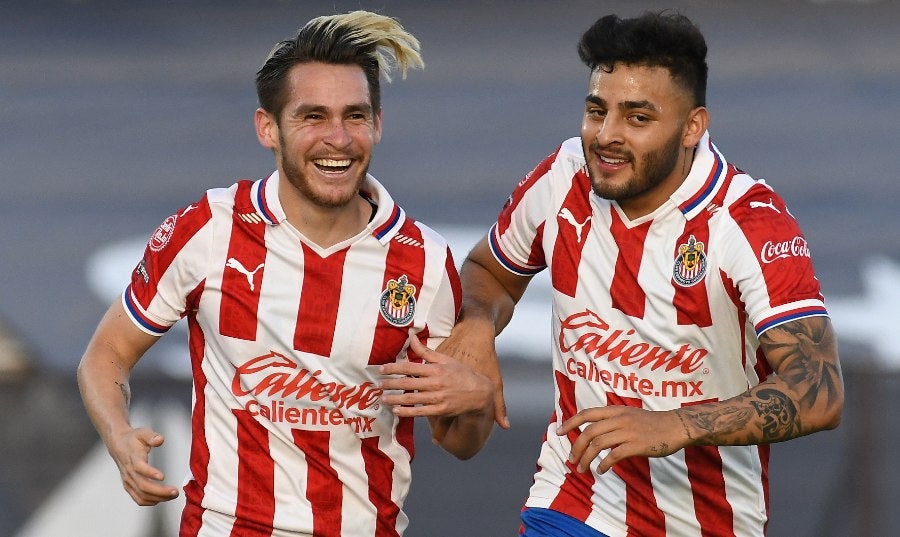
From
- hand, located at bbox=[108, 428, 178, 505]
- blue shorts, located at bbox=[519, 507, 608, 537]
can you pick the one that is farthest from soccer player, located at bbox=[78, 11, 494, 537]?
blue shorts, located at bbox=[519, 507, 608, 537]

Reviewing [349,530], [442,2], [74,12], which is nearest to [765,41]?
[442,2]

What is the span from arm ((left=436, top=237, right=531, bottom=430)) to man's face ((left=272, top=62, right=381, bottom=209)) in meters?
0.49

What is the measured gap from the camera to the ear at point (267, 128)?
369 centimetres

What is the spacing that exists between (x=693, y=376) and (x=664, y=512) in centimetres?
38

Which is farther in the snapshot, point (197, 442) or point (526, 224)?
point (526, 224)

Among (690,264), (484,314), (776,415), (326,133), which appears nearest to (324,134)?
(326,133)

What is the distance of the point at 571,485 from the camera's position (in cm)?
381

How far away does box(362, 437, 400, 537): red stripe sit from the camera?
366cm

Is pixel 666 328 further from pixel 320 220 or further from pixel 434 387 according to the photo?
pixel 320 220

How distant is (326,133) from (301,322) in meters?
0.50

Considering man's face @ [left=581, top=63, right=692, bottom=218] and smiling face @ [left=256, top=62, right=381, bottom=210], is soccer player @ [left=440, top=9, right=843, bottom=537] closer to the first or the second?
man's face @ [left=581, top=63, right=692, bottom=218]

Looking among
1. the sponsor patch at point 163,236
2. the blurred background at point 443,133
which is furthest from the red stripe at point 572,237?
the blurred background at point 443,133

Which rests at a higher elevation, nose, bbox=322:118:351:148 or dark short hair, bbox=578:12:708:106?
dark short hair, bbox=578:12:708:106

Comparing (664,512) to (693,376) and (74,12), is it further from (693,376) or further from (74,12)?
(74,12)
